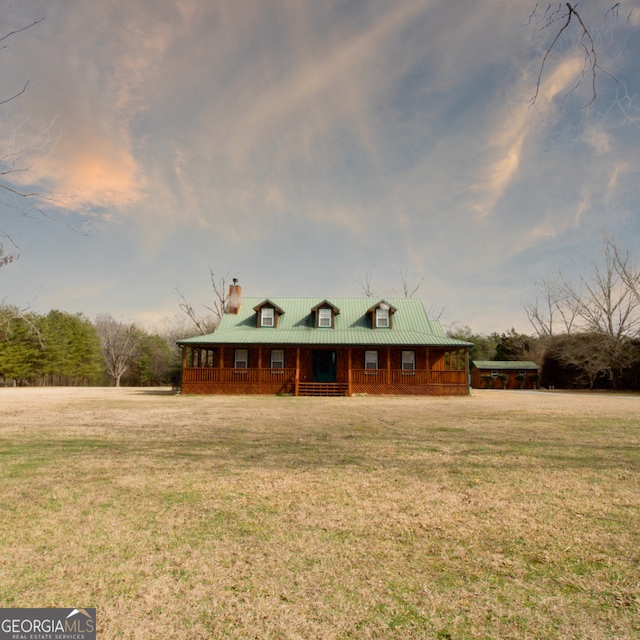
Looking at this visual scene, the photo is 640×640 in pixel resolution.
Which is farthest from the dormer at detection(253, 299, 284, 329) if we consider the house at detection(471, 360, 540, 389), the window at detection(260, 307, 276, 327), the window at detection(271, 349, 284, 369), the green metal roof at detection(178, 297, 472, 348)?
the house at detection(471, 360, 540, 389)

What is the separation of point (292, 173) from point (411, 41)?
13.4 metres

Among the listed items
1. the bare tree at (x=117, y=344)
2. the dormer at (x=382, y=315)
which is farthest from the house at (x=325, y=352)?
the bare tree at (x=117, y=344)

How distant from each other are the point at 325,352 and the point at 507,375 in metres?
24.3

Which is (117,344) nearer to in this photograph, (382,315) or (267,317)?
(267,317)

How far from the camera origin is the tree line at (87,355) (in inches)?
1663

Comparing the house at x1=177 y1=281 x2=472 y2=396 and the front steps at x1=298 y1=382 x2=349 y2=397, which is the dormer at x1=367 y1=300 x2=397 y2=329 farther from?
the front steps at x1=298 y1=382 x2=349 y2=397

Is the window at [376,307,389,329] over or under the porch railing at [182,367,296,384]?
over

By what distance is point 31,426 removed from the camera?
381 inches

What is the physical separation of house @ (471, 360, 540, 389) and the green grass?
1502 inches

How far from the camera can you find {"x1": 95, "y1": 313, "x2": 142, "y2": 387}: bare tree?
182 ft

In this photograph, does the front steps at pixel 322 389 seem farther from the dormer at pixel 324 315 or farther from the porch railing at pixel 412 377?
the dormer at pixel 324 315

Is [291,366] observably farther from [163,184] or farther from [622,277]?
[622,277]

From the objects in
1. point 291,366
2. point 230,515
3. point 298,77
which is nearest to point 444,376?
point 291,366

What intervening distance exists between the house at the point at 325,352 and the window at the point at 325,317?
68 mm
